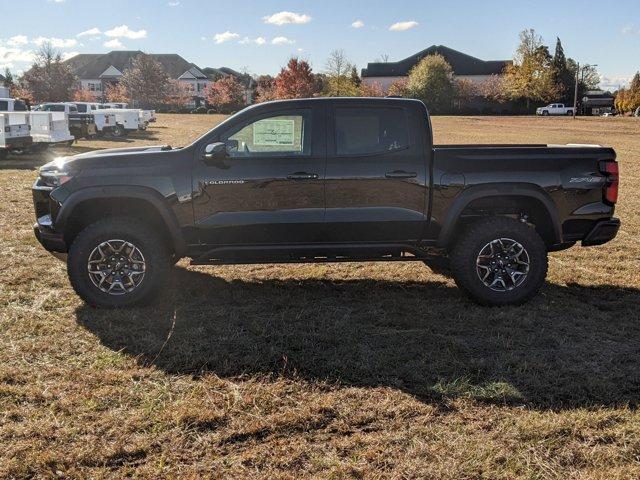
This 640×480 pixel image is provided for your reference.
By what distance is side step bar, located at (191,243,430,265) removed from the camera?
5340 millimetres

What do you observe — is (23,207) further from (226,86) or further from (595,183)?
(226,86)

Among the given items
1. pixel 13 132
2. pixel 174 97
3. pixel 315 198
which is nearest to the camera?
pixel 315 198

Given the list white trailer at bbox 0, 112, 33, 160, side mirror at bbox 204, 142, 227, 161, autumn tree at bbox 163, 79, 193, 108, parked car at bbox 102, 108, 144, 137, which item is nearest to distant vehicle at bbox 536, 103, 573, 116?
autumn tree at bbox 163, 79, 193, 108

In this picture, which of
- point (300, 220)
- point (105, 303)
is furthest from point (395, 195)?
point (105, 303)

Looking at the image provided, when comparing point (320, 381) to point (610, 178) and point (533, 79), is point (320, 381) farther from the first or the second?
point (533, 79)

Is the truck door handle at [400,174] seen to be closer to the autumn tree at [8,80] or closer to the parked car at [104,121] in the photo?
the parked car at [104,121]

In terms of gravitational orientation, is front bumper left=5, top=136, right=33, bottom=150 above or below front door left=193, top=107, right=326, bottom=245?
above

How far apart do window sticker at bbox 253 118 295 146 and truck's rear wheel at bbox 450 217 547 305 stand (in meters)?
1.82

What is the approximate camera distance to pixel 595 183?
5.46 meters

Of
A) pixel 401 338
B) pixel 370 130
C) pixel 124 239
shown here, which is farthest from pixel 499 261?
pixel 124 239

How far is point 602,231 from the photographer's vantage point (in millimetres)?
5559

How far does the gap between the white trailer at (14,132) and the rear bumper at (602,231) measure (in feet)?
52.8

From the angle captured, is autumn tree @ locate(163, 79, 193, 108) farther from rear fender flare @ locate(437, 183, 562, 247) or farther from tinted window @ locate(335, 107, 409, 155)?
rear fender flare @ locate(437, 183, 562, 247)

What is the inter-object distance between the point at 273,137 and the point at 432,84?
73.6m
